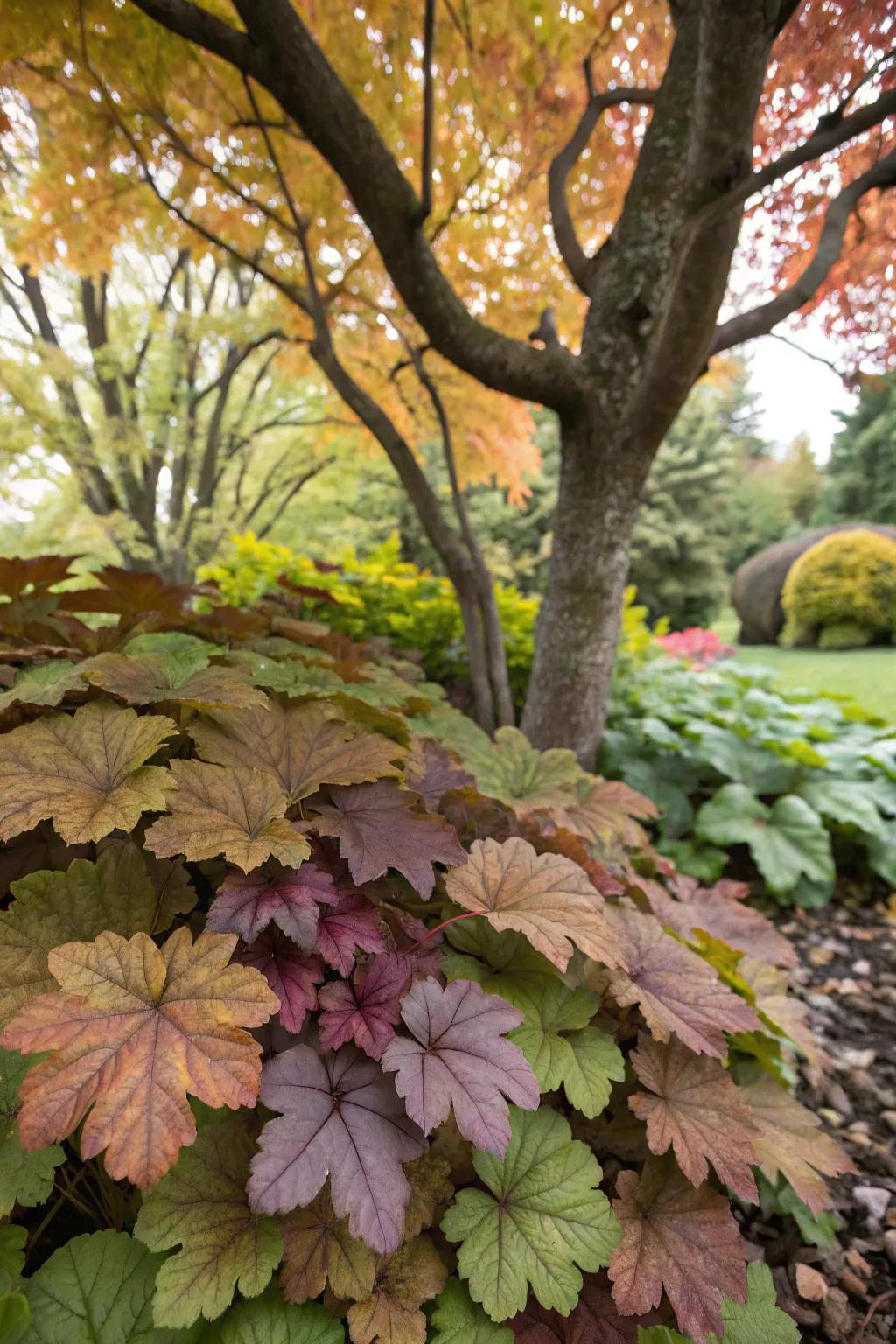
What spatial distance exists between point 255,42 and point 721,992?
2543 millimetres

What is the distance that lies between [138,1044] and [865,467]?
1957cm

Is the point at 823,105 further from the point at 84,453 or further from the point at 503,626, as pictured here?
the point at 84,453

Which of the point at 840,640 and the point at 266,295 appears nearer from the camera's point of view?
the point at 266,295

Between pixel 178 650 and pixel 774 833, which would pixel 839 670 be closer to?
pixel 774 833

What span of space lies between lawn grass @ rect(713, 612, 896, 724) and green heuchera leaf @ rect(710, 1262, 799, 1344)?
4.54 meters

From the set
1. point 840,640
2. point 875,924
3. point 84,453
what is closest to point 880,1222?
point 875,924

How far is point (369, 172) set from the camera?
1942mm

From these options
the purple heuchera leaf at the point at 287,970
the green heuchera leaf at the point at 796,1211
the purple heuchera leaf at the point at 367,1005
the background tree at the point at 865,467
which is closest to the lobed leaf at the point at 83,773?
the purple heuchera leaf at the point at 287,970

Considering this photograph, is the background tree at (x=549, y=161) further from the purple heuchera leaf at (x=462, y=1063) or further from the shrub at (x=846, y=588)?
the shrub at (x=846, y=588)

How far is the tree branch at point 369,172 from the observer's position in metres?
1.74

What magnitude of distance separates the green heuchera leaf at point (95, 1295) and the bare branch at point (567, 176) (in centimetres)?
301

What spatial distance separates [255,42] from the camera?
5.76ft

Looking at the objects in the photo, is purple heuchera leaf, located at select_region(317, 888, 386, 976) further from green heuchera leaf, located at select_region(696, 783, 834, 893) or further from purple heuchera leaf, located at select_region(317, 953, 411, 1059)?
green heuchera leaf, located at select_region(696, 783, 834, 893)

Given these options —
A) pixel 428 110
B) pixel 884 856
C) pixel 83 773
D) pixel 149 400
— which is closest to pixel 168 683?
pixel 83 773
